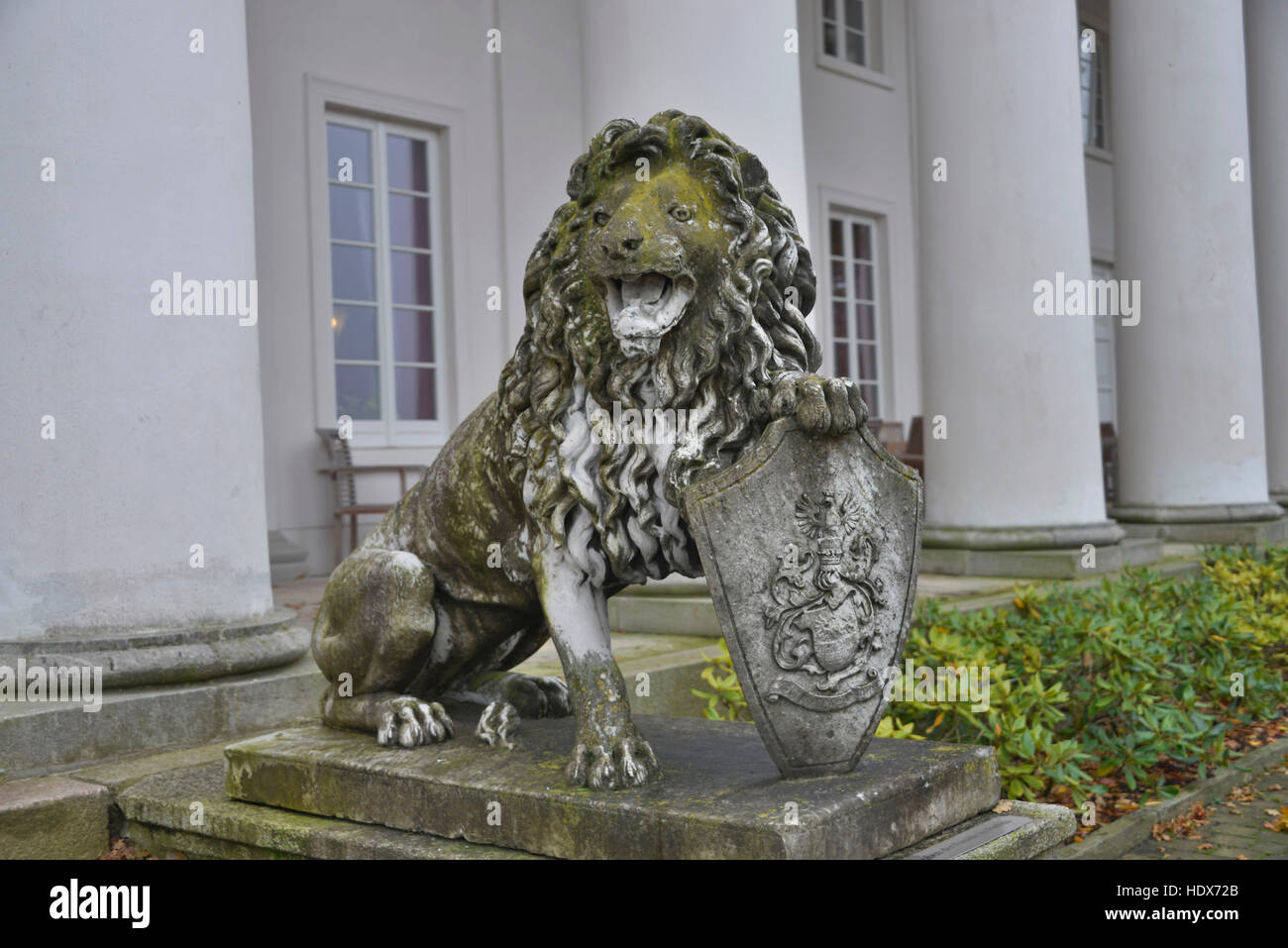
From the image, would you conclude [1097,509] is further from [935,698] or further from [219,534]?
[219,534]

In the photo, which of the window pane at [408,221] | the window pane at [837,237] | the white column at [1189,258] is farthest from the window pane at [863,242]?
the window pane at [408,221]

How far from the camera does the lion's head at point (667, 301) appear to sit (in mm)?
2596

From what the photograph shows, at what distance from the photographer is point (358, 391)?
33.0 ft

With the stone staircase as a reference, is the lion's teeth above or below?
above

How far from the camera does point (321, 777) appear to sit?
298cm

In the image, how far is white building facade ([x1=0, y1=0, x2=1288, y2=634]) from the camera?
4.06 metres

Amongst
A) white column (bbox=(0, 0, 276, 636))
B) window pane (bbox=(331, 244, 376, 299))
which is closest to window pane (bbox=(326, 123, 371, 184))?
window pane (bbox=(331, 244, 376, 299))

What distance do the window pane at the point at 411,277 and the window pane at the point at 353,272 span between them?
197 mm

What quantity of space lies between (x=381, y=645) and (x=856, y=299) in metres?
12.6

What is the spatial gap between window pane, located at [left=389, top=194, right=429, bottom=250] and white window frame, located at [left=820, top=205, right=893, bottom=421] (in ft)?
17.6

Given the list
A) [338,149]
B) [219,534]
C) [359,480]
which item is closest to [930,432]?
[359,480]

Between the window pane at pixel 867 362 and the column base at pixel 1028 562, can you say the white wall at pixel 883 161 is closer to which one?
the window pane at pixel 867 362

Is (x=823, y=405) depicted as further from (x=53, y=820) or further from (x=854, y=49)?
(x=854, y=49)

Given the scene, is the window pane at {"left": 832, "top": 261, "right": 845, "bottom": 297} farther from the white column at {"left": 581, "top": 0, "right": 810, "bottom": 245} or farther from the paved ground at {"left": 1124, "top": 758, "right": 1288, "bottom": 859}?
the paved ground at {"left": 1124, "top": 758, "right": 1288, "bottom": 859}
